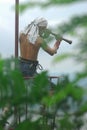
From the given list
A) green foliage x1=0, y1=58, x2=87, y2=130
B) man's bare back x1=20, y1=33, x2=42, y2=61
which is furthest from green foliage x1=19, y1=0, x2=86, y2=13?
man's bare back x1=20, y1=33, x2=42, y2=61

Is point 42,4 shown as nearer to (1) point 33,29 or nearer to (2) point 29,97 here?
(2) point 29,97

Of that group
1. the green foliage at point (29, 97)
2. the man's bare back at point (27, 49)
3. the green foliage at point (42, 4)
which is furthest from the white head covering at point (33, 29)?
the green foliage at point (42, 4)

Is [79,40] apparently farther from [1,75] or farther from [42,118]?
Result: [42,118]

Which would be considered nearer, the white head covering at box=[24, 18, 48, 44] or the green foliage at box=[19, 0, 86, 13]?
the green foliage at box=[19, 0, 86, 13]

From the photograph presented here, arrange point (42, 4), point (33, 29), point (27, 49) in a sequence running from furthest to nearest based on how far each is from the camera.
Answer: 1. point (33, 29)
2. point (27, 49)
3. point (42, 4)

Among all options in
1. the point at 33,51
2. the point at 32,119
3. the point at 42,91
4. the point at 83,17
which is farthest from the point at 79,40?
the point at 33,51

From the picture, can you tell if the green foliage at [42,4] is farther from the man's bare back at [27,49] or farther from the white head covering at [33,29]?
the man's bare back at [27,49]

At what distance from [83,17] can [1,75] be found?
1.44 ft

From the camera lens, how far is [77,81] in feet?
3.10

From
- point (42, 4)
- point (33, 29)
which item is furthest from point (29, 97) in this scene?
point (33, 29)

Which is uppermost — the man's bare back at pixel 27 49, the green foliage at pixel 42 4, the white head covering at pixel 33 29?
the green foliage at pixel 42 4

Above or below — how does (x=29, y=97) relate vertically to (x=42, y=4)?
below

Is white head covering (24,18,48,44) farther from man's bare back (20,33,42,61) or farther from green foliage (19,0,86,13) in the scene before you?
green foliage (19,0,86,13)

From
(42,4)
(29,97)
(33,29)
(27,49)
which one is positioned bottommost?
(27,49)
